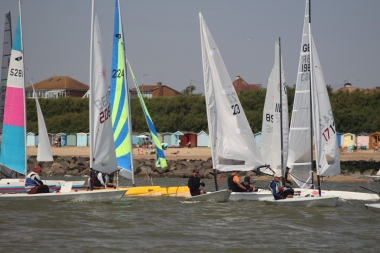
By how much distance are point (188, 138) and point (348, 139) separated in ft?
40.8

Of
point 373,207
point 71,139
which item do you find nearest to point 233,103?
point 373,207

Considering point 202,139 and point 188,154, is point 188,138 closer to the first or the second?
point 202,139

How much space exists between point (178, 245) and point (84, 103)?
5327 cm

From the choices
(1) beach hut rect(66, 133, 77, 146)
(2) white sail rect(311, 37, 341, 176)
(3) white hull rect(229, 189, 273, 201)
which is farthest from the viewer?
(1) beach hut rect(66, 133, 77, 146)

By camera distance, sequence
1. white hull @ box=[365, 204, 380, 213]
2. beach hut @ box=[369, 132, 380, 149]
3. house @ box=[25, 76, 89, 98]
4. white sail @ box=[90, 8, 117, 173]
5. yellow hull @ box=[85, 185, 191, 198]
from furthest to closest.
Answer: house @ box=[25, 76, 89, 98] < beach hut @ box=[369, 132, 380, 149] < yellow hull @ box=[85, 185, 191, 198] < white sail @ box=[90, 8, 117, 173] < white hull @ box=[365, 204, 380, 213]

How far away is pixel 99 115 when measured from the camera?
702 inches

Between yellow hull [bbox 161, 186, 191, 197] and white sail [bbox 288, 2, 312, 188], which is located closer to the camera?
white sail [bbox 288, 2, 312, 188]

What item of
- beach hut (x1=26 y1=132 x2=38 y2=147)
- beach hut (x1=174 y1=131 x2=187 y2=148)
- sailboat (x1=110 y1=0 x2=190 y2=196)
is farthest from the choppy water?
beach hut (x1=26 y1=132 x2=38 y2=147)

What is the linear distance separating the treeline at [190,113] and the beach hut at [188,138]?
1873mm

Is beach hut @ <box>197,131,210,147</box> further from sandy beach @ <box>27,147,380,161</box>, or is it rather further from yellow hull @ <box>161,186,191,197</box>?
yellow hull @ <box>161,186,191,197</box>

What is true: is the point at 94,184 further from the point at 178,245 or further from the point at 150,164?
the point at 150,164

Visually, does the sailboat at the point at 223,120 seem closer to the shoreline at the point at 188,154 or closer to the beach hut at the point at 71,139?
the shoreline at the point at 188,154

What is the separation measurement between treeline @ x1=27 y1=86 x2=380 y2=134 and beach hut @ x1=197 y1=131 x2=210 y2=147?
2860 millimetres

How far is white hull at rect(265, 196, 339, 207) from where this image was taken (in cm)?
1722
